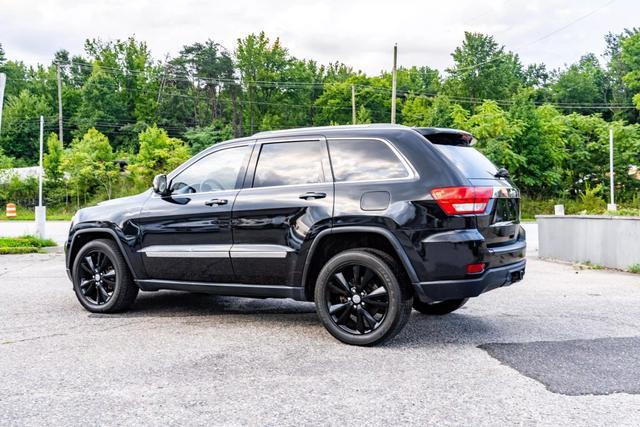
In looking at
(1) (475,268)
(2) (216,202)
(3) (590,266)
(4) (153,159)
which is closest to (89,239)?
(2) (216,202)

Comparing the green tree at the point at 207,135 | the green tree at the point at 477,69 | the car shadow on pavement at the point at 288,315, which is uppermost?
the green tree at the point at 477,69

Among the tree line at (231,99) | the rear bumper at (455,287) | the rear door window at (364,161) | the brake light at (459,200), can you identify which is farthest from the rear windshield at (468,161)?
the tree line at (231,99)

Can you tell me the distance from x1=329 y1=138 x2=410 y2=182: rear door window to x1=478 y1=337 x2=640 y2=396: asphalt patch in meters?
1.69

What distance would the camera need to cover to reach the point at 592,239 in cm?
1135

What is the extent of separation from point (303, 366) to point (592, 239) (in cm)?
870

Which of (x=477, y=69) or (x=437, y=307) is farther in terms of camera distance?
(x=477, y=69)

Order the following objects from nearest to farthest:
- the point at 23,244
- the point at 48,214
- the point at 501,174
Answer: the point at 501,174 → the point at 23,244 → the point at 48,214

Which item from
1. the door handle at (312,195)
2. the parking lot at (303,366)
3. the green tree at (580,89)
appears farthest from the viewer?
the green tree at (580,89)

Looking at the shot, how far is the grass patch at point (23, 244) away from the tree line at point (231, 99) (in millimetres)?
31391

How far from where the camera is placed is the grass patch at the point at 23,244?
550 inches

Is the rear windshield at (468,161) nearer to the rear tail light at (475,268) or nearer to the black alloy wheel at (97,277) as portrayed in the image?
the rear tail light at (475,268)

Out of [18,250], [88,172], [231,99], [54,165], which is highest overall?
[231,99]

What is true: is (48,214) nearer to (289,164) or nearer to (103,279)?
(103,279)

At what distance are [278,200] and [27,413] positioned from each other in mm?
2664
